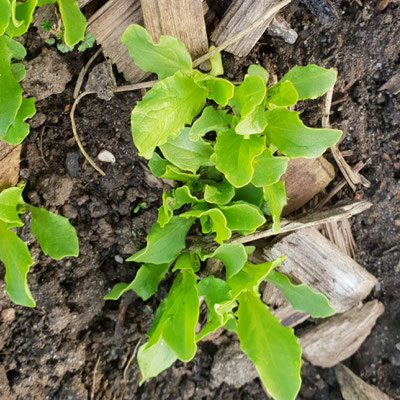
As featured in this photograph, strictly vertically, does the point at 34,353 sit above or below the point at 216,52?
below

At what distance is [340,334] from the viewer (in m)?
1.71

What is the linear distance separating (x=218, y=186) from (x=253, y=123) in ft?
0.88

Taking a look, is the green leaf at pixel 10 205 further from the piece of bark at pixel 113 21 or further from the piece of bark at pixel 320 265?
the piece of bark at pixel 320 265

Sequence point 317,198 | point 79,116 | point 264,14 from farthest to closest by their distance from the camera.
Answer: point 317,198 < point 79,116 < point 264,14

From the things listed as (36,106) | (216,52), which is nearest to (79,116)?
(36,106)

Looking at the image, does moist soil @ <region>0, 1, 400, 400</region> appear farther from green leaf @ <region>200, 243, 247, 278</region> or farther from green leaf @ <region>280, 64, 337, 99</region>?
green leaf @ <region>200, 243, 247, 278</region>

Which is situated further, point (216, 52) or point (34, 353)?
point (34, 353)

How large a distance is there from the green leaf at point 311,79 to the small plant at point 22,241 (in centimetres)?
75

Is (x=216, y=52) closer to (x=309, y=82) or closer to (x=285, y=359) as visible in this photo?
(x=309, y=82)

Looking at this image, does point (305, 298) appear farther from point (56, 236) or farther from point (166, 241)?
point (56, 236)

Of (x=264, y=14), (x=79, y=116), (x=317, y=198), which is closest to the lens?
(x=264, y=14)

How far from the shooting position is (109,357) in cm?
165

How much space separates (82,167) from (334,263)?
860mm

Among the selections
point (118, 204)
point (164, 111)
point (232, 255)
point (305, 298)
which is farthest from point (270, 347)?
point (164, 111)
